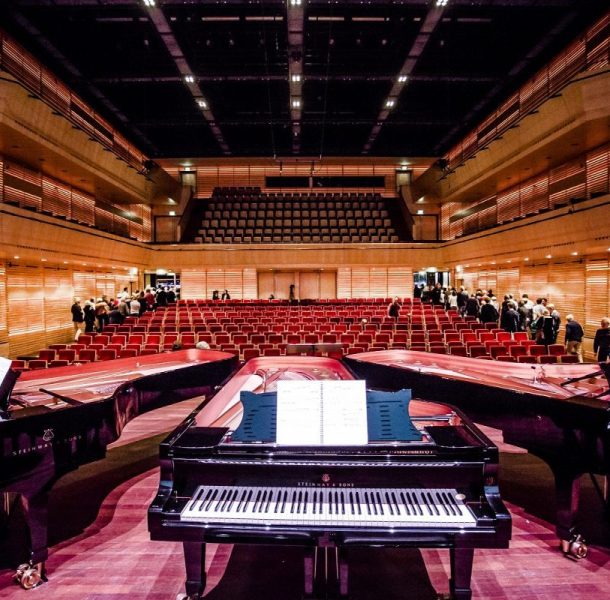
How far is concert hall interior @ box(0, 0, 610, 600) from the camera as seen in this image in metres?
2.17

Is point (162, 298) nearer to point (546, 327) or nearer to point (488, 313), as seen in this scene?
point (488, 313)

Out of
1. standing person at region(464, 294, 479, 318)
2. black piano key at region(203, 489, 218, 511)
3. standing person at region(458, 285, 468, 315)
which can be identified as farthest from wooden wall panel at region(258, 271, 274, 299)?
black piano key at region(203, 489, 218, 511)

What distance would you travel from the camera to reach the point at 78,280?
560 inches

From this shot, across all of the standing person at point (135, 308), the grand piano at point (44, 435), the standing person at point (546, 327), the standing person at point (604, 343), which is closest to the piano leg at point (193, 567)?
the grand piano at point (44, 435)

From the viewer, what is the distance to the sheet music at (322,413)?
2.05 meters

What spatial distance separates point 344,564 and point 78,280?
14.4 meters

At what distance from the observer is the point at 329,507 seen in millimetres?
1987

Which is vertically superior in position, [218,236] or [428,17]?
[428,17]

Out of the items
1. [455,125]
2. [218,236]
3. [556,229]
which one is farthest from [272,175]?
[556,229]

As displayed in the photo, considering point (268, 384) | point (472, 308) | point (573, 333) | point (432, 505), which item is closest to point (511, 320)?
point (573, 333)

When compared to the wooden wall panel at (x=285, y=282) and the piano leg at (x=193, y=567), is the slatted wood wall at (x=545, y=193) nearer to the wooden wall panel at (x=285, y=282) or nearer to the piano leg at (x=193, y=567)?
the wooden wall panel at (x=285, y=282)

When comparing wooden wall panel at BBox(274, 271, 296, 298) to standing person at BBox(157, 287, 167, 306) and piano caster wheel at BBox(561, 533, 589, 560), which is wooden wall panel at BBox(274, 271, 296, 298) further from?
piano caster wheel at BBox(561, 533, 589, 560)

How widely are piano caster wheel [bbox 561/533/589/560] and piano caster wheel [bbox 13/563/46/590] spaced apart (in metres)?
3.05

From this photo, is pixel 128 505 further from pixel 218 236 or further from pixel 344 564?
pixel 218 236
